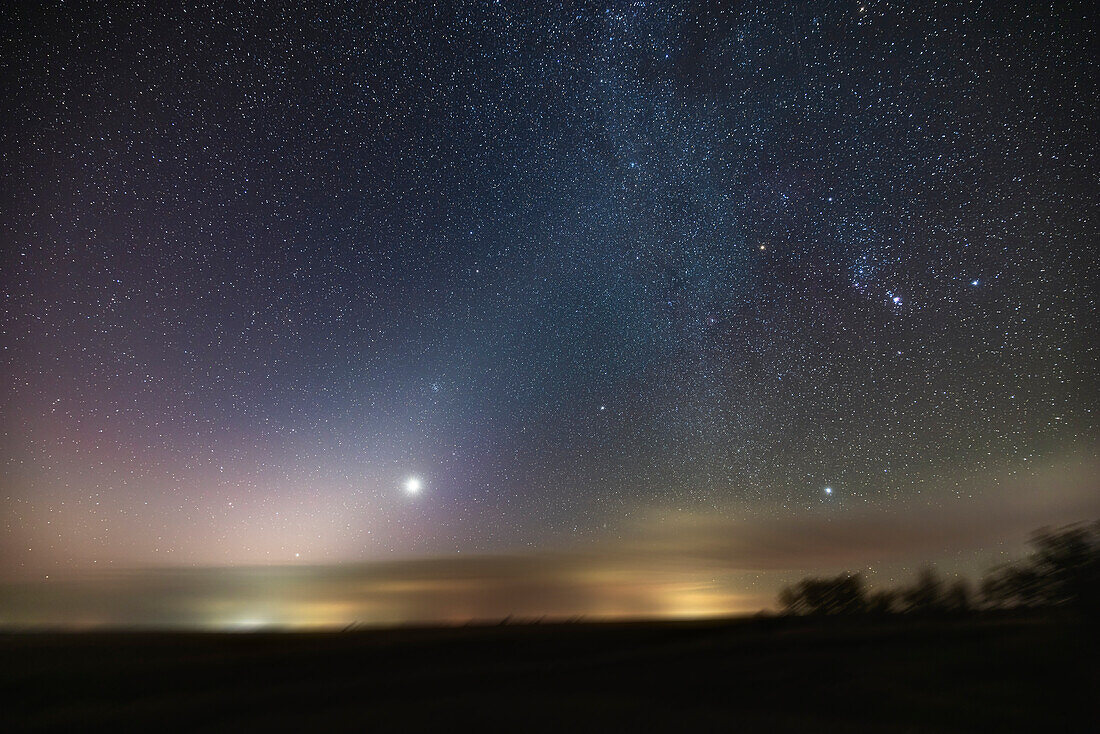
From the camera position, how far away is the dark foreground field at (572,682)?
18.5ft

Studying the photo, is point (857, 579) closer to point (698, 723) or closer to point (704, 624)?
point (704, 624)

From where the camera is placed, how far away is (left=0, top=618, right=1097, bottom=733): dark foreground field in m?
5.65

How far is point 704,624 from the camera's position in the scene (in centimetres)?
1161

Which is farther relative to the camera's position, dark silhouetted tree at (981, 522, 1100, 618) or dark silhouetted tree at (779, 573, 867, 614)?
dark silhouetted tree at (779, 573, 867, 614)

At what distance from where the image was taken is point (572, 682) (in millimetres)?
7055

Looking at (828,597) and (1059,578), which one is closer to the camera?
(1059,578)

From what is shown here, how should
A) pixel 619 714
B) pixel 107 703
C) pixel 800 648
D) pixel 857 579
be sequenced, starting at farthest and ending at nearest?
pixel 857 579 → pixel 800 648 → pixel 107 703 → pixel 619 714

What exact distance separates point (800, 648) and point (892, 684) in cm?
213

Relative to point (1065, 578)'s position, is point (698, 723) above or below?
below

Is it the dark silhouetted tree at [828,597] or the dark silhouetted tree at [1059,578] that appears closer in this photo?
the dark silhouetted tree at [1059,578]

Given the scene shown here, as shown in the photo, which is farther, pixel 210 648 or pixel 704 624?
pixel 704 624

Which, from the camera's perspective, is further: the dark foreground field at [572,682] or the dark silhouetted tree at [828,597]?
the dark silhouetted tree at [828,597]

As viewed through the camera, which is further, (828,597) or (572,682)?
(828,597)

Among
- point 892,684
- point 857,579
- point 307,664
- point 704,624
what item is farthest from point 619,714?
point 857,579
